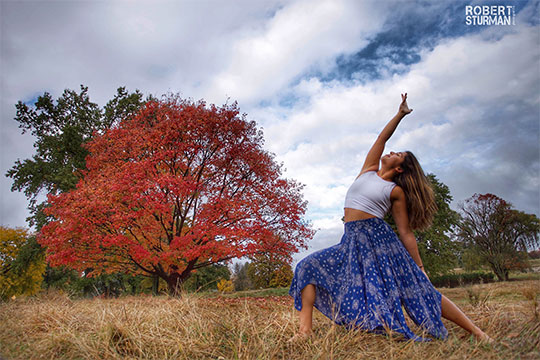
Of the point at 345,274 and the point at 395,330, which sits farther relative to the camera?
the point at 345,274

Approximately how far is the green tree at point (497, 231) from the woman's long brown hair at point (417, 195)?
24.0 m

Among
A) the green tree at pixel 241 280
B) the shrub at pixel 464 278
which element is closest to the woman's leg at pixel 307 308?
the shrub at pixel 464 278

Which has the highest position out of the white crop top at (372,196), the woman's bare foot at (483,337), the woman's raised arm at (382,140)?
the woman's raised arm at (382,140)

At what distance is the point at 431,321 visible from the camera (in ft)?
7.78

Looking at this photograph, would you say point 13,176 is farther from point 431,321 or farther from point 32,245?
point 431,321

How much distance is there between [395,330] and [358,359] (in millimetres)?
493

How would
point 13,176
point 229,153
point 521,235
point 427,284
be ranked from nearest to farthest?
point 427,284, point 229,153, point 13,176, point 521,235

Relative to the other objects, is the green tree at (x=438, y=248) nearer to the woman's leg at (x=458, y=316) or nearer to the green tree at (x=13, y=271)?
the woman's leg at (x=458, y=316)

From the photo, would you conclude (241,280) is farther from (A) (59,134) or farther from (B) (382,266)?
(B) (382,266)

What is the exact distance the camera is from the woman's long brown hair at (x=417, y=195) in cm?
246

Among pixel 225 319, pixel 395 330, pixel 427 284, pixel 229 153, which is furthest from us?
pixel 229 153

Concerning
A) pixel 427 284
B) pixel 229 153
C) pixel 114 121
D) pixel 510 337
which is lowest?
pixel 510 337

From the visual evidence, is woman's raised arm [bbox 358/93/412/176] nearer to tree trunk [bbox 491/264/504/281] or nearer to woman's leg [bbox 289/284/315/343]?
woman's leg [bbox 289/284/315/343]

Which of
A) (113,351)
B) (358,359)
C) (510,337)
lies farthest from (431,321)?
(113,351)
